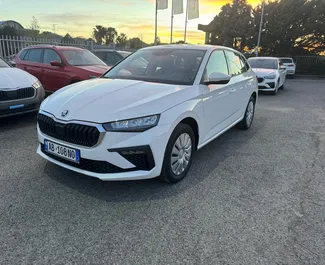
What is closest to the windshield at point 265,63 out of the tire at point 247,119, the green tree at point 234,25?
the tire at point 247,119

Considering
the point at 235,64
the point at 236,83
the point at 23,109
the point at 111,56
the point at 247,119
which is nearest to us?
the point at 236,83

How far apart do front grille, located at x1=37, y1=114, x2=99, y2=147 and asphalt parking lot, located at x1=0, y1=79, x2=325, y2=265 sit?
1.99 ft

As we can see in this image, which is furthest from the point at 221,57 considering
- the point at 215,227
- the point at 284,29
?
the point at 284,29

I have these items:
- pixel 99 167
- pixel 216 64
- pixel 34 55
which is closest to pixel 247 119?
pixel 216 64

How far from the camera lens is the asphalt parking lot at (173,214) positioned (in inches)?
87.4

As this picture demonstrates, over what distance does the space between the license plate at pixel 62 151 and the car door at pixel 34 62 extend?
556 cm

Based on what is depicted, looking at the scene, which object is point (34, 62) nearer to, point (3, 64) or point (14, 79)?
point (3, 64)

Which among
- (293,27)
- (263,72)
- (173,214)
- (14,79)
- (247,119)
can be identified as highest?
(293,27)

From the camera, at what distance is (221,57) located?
4.48m

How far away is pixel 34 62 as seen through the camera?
8.19 metres

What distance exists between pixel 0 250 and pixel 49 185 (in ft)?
3.49

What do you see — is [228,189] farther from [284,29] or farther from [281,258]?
[284,29]

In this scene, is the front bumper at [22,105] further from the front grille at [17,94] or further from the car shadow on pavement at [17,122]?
the car shadow on pavement at [17,122]

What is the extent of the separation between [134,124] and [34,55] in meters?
6.93
